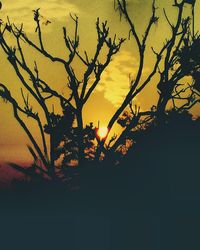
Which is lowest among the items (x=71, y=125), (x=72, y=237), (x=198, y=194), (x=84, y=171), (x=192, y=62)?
(x=72, y=237)

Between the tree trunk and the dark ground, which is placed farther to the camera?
the tree trunk

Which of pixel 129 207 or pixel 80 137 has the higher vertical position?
pixel 80 137

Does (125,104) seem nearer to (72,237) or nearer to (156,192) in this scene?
(156,192)

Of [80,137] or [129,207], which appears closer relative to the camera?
[129,207]

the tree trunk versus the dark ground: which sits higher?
the tree trunk

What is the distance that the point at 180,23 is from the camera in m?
26.0

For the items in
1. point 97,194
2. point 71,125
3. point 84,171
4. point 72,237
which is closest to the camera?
point 72,237

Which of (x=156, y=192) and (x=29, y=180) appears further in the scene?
(x=29, y=180)

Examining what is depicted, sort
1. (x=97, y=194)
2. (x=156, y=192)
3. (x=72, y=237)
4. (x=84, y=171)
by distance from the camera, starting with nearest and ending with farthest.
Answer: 1. (x=72, y=237)
2. (x=156, y=192)
3. (x=97, y=194)
4. (x=84, y=171)

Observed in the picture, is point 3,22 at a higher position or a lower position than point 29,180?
higher

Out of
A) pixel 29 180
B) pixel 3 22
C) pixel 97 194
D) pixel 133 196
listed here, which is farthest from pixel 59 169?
pixel 3 22

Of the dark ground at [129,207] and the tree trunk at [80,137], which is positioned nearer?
the dark ground at [129,207]

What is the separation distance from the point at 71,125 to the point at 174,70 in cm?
569

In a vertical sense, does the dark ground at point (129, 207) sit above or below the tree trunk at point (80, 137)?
below
